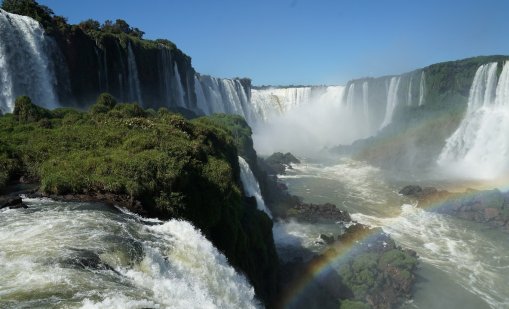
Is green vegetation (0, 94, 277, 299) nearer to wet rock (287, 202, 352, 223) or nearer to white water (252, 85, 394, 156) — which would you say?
wet rock (287, 202, 352, 223)

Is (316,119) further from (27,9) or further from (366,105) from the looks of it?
(27,9)

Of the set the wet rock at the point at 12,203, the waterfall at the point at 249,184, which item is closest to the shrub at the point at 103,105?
the waterfall at the point at 249,184

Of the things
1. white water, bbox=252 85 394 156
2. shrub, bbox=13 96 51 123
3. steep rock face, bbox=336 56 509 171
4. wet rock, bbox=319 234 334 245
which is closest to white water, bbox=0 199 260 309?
shrub, bbox=13 96 51 123

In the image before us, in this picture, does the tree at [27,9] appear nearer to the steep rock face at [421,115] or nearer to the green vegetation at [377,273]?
the green vegetation at [377,273]

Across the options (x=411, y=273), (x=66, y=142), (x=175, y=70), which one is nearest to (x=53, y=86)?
(x=66, y=142)

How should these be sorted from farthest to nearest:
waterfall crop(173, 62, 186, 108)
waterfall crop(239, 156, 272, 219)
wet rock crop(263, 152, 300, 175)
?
waterfall crop(173, 62, 186, 108) < wet rock crop(263, 152, 300, 175) < waterfall crop(239, 156, 272, 219)

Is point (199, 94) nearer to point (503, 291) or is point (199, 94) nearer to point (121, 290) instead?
point (503, 291)
